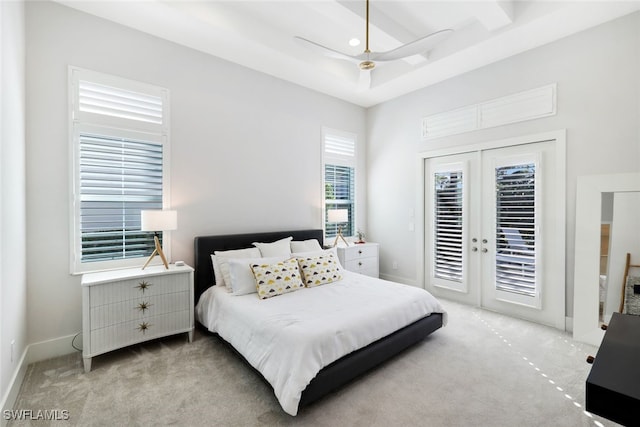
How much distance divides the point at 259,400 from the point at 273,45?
356cm

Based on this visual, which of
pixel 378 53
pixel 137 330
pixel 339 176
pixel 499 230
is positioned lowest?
pixel 137 330

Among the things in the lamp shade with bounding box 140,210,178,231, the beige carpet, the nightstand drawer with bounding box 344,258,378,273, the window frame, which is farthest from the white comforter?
the window frame

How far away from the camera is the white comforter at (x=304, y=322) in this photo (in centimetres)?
195

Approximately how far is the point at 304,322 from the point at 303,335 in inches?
8.2

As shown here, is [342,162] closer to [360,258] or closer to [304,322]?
[360,258]

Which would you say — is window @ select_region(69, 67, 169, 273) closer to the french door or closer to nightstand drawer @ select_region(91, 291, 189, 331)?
nightstand drawer @ select_region(91, 291, 189, 331)

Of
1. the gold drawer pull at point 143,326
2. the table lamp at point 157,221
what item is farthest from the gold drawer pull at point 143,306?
the table lamp at point 157,221

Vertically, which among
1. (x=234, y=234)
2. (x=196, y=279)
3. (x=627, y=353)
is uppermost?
(x=234, y=234)

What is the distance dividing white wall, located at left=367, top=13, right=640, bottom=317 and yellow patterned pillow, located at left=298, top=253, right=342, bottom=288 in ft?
6.06

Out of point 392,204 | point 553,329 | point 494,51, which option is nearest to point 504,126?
point 494,51

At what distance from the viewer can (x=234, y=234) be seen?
3707mm

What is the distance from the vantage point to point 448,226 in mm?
4336

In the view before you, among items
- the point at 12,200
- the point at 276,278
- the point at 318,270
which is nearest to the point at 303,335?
the point at 276,278

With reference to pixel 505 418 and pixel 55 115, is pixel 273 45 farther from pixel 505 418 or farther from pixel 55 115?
pixel 505 418
